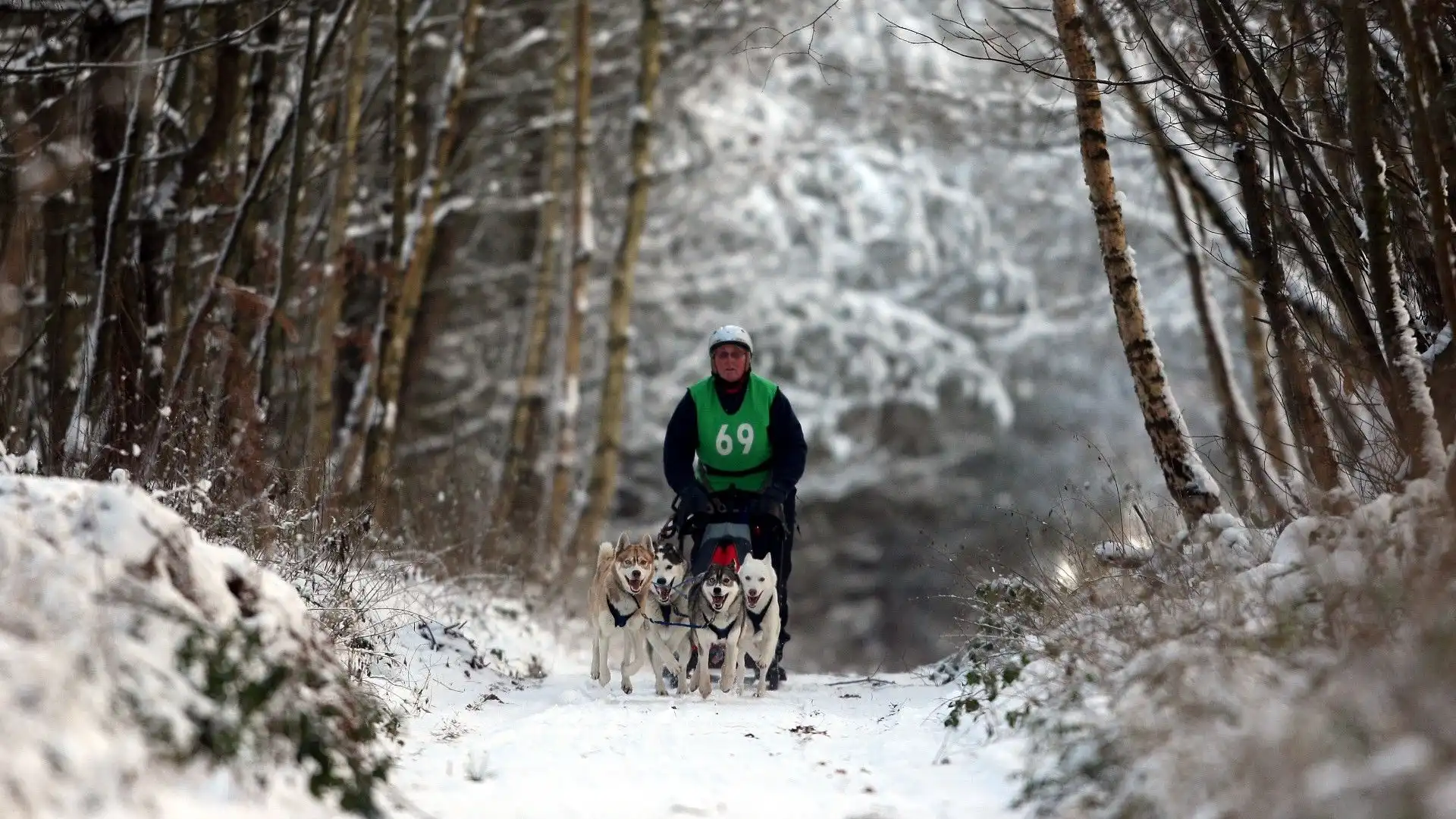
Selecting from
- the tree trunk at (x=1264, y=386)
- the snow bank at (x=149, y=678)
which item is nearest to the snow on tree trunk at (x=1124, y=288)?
the tree trunk at (x=1264, y=386)

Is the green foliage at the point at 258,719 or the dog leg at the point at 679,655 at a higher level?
the green foliage at the point at 258,719

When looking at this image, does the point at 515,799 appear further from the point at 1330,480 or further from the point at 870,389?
the point at 870,389

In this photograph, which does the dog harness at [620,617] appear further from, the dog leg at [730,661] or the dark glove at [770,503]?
the dark glove at [770,503]

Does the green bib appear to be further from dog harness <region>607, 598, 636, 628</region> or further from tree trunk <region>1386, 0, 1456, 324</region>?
tree trunk <region>1386, 0, 1456, 324</region>

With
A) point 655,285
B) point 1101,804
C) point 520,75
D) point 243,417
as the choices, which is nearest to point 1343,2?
point 1101,804

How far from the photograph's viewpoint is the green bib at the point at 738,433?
902cm

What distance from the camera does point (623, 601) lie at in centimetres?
863

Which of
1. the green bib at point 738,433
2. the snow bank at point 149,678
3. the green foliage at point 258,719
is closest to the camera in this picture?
the snow bank at point 149,678

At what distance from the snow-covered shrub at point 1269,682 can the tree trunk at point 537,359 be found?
1001cm

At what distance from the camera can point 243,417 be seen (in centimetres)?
939

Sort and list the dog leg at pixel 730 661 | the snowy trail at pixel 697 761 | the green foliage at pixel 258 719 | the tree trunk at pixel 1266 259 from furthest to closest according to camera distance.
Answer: the dog leg at pixel 730 661 → the tree trunk at pixel 1266 259 → the snowy trail at pixel 697 761 → the green foliage at pixel 258 719

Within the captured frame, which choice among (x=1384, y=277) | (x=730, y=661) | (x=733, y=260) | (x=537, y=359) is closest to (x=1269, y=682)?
(x=1384, y=277)

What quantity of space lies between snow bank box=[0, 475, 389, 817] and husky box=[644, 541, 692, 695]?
335 cm

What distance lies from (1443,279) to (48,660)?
4.88m
